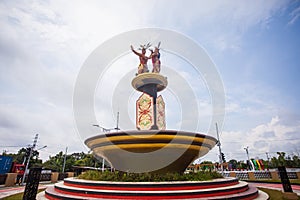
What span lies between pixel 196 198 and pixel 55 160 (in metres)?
52.4

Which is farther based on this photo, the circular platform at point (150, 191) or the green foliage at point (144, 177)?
the green foliage at point (144, 177)

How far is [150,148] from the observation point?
935 centimetres

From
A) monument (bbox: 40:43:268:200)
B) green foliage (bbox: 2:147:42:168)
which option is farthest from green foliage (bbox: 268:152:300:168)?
green foliage (bbox: 2:147:42:168)

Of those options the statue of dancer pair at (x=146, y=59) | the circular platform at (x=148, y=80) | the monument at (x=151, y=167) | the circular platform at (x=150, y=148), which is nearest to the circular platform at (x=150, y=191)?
the monument at (x=151, y=167)

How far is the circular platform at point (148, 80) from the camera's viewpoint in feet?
51.3

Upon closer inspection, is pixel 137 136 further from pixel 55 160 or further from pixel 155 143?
pixel 55 160

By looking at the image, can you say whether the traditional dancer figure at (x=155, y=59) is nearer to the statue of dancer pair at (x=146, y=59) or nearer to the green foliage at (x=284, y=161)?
the statue of dancer pair at (x=146, y=59)

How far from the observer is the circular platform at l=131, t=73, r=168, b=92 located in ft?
51.3

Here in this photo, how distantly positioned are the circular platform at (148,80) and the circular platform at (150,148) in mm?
7120

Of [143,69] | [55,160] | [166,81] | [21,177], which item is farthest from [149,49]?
[55,160]

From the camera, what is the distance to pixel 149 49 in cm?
1720

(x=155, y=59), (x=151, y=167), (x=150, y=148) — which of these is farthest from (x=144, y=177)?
(x=155, y=59)

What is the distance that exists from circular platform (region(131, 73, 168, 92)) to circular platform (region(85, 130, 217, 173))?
7120 mm

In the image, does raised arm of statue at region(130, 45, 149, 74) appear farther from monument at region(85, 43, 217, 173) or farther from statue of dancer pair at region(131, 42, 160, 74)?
monument at region(85, 43, 217, 173)
